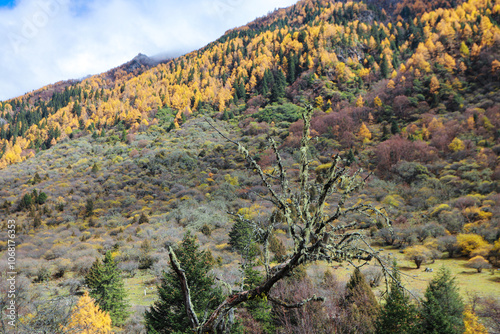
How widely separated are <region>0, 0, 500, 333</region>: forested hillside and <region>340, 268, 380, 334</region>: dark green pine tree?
0.15 metres

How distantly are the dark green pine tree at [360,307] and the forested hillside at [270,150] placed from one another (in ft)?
0.51

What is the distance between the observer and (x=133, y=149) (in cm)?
6031

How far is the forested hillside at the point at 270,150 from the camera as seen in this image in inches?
723

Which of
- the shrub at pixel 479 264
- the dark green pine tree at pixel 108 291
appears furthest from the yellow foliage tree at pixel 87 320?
the shrub at pixel 479 264

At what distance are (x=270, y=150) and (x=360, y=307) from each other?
4259 cm

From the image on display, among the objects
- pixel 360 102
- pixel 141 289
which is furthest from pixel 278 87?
pixel 141 289

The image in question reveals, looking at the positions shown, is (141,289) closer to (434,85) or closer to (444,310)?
(444,310)

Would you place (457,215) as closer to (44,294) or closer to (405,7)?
(44,294)

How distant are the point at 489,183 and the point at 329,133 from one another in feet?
95.0

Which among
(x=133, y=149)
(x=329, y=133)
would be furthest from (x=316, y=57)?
(x=133, y=149)

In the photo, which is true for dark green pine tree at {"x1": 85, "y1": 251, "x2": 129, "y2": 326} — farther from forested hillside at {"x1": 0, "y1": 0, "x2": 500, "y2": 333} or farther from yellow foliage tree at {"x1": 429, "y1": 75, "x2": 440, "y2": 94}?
yellow foliage tree at {"x1": 429, "y1": 75, "x2": 440, "y2": 94}

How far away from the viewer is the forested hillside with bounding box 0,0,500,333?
1836cm

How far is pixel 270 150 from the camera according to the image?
51.6 m

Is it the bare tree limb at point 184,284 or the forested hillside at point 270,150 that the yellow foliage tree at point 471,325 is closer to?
the forested hillside at point 270,150
